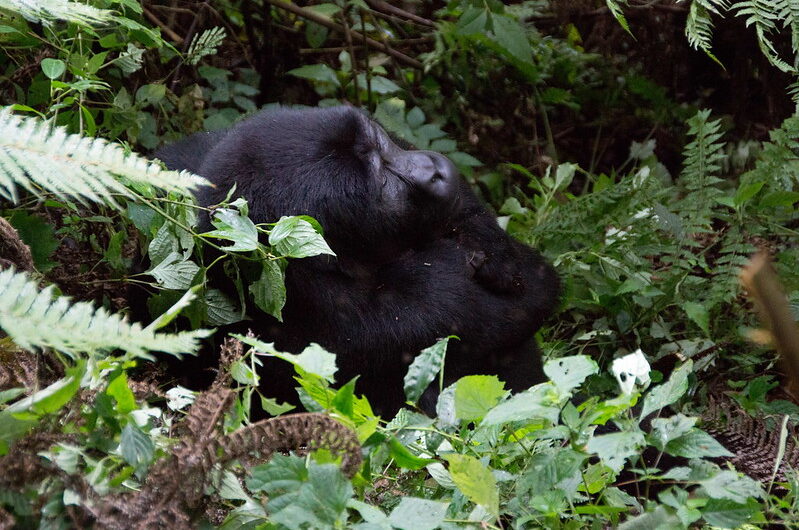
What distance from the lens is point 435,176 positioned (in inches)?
90.8

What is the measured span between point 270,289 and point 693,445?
939mm

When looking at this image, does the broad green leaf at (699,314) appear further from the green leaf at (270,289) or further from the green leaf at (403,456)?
the green leaf at (403,456)

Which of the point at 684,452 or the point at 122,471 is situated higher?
the point at 684,452

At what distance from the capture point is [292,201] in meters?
2.08

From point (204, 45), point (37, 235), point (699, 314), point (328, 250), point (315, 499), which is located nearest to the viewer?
point (315, 499)

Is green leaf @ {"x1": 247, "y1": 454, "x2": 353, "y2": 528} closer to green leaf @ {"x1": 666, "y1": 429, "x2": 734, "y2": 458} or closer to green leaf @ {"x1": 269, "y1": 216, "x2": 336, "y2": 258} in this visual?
green leaf @ {"x1": 666, "y1": 429, "x2": 734, "y2": 458}

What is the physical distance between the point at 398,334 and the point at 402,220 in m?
0.33

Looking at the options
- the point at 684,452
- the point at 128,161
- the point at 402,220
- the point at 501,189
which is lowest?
the point at 501,189

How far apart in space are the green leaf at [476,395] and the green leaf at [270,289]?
2.23 ft

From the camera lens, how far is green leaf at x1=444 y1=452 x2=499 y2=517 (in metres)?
1.10

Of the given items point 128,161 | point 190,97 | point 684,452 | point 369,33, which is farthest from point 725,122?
point 128,161

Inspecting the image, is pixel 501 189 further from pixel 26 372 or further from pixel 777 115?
pixel 26 372

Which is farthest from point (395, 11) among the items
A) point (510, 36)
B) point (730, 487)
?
point (730, 487)

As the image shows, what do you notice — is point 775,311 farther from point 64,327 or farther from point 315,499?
point 64,327
